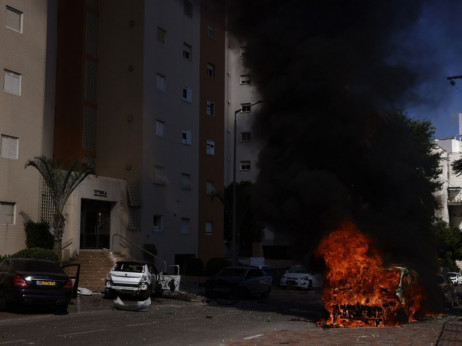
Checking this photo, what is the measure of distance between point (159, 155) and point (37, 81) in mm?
9388

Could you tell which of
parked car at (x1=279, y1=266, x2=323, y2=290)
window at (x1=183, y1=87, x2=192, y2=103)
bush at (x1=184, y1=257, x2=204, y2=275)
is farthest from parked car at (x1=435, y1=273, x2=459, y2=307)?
window at (x1=183, y1=87, x2=192, y2=103)

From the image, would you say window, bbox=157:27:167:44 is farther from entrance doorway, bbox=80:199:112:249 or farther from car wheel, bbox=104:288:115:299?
car wheel, bbox=104:288:115:299

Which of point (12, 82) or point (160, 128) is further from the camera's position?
point (160, 128)

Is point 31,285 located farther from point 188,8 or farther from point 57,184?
point 188,8

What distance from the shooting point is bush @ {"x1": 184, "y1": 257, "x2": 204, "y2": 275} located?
35.7 m

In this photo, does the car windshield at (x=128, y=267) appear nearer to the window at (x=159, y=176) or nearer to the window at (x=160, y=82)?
the window at (x=159, y=176)

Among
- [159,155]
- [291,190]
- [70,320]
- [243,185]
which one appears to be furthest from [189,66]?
[70,320]

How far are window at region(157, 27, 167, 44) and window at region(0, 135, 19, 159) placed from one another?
12608mm

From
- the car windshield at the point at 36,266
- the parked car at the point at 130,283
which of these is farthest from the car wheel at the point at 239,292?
the car windshield at the point at 36,266

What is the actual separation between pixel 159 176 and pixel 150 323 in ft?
67.2

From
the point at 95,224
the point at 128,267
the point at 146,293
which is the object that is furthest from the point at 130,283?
the point at 95,224

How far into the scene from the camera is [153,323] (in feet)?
47.4

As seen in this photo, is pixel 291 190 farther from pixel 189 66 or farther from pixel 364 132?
pixel 189 66

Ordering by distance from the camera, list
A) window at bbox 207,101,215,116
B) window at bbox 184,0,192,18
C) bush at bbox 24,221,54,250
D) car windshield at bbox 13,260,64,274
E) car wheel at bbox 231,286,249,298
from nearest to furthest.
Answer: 1. car windshield at bbox 13,260,64,274
2. car wheel at bbox 231,286,249,298
3. bush at bbox 24,221,54,250
4. window at bbox 184,0,192,18
5. window at bbox 207,101,215,116
